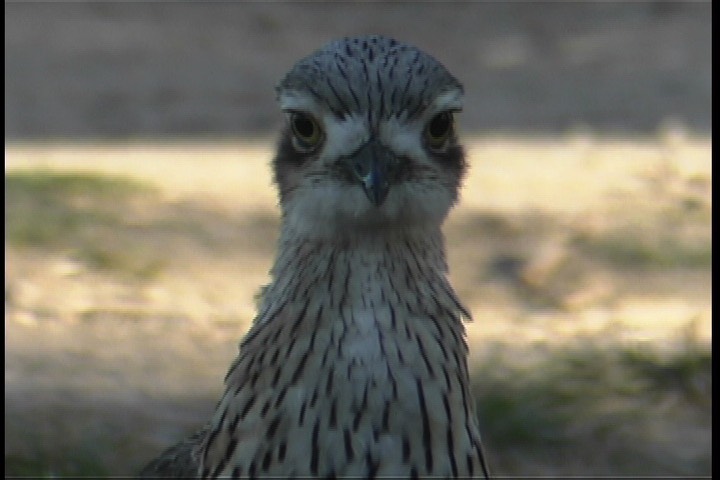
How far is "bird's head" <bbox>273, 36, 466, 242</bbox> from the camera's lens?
2971mm

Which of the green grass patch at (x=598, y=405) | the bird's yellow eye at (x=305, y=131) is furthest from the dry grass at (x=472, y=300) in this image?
the bird's yellow eye at (x=305, y=131)

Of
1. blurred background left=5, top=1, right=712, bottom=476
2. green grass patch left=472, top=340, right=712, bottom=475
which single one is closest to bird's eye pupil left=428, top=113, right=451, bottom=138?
blurred background left=5, top=1, right=712, bottom=476

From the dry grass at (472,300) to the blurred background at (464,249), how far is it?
11 mm

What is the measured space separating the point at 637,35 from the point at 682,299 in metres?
7.60

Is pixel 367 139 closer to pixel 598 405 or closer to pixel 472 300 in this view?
pixel 598 405

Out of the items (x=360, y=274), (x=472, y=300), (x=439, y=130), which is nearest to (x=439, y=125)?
(x=439, y=130)

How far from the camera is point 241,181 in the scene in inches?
320

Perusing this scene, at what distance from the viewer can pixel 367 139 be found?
118 inches

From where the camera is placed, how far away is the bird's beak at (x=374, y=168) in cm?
291

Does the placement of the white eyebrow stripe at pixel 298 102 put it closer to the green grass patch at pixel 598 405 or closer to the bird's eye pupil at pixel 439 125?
the bird's eye pupil at pixel 439 125

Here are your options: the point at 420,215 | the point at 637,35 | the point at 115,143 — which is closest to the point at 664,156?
the point at 115,143

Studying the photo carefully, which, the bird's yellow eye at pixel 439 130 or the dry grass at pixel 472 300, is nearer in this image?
the bird's yellow eye at pixel 439 130

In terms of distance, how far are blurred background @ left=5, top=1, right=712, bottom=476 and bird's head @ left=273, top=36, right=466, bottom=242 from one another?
0.44m

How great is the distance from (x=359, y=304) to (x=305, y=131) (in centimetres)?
37
